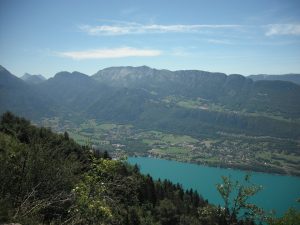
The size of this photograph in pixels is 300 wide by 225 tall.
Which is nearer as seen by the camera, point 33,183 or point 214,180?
point 33,183

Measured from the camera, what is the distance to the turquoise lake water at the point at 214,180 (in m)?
115

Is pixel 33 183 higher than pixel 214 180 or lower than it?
higher

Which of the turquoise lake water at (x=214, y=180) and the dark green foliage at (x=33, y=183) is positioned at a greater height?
the dark green foliage at (x=33, y=183)

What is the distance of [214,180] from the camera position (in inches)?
5571

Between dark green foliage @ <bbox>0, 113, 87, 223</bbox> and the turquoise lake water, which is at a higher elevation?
dark green foliage @ <bbox>0, 113, 87, 223</bbox>

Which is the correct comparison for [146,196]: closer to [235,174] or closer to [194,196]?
[194,196]

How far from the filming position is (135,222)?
37.2 m

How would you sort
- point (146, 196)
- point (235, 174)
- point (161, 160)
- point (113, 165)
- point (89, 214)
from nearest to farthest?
point (89, 214) < point (113, 165) < point (146, 196) < point (235, 174) < point (161, 160)

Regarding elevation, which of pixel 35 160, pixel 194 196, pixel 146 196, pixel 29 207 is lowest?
pixel 194 196

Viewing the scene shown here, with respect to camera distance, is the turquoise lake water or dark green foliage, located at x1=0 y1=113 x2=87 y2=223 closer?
dark green foliage, located at x1=0 y1=113 x2=87 y2=223

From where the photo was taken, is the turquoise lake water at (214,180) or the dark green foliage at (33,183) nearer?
the dark green foliage at (33,183)

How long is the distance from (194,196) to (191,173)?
89.3 metres

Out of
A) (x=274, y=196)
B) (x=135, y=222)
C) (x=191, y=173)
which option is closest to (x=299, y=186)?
(x=274, y=196)

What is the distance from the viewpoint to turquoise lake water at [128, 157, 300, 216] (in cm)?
11500
